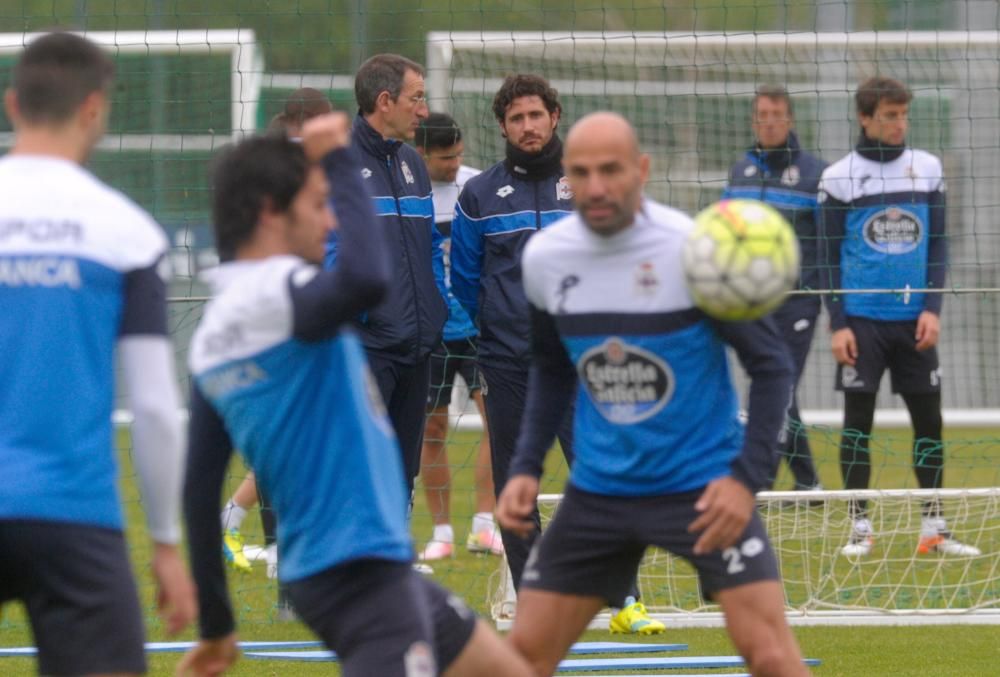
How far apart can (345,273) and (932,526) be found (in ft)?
16.5

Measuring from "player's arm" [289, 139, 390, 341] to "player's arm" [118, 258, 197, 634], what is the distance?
0.30m

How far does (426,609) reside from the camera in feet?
11.7

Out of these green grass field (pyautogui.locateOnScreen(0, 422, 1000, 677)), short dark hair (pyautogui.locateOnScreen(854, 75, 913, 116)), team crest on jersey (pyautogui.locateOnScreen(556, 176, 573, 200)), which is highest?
short dark hair (pyautogui.locateOnScreen(854, 75, 913, 116))

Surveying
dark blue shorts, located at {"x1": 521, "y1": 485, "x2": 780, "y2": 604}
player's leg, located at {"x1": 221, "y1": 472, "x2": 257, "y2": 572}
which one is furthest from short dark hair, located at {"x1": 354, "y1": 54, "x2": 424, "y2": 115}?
dark blue shorts, located at {"x1": 521, "y1": 485, "x2": 780, "y2": 604}

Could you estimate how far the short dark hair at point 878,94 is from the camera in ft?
27.4

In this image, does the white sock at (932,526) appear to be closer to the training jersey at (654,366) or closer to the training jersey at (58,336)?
the training jersey at (654,366)

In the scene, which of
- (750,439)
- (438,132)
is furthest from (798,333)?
(750,439)

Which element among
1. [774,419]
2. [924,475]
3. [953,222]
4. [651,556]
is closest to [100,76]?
[774,419]

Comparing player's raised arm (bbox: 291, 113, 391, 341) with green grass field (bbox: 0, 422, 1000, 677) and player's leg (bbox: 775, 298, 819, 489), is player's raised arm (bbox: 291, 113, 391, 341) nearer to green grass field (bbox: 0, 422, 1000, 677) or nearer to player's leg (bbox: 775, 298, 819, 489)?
green grass field (bbox: 0, 422, 1000, 677)

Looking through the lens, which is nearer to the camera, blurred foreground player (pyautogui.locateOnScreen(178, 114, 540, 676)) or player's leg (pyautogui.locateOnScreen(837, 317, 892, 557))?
blurred foreground player (pyautogui.locateOnScreen(178, 114, 540, 676))

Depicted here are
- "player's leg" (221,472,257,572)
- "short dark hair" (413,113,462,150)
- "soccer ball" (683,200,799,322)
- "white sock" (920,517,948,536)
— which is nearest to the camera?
"soccer ball" (683,200,799,322)

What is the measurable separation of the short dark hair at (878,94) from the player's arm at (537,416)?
437cm

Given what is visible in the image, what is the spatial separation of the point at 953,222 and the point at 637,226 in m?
11.6

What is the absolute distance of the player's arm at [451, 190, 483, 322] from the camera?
6.79m
